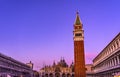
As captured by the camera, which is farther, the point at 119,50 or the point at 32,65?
the point at 32,65

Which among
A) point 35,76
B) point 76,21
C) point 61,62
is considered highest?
point 76,21

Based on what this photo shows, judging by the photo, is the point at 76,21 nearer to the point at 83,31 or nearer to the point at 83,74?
the point at 83,31

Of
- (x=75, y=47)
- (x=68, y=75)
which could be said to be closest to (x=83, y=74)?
(x=75, y=47)

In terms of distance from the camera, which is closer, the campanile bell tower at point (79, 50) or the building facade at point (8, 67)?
the building facade at point (8, 67)

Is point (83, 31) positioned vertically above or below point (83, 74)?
above

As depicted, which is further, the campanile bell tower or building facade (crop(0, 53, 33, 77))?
the campanile bell tower

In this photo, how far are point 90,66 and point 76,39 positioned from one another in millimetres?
47545

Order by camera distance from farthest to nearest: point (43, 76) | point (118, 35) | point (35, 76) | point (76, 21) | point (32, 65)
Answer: point (32, 65) < point (35, 76) < point (43, 76) < point (76, 21) < point (118, 35)

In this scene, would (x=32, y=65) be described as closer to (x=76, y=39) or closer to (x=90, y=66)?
(x=90, y=66)

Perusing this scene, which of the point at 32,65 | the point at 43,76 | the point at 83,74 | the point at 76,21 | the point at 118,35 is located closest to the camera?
the point at 118,35

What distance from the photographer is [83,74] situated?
6650 cm

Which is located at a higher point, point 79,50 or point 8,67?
point 79,50

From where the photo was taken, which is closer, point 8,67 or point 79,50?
point 8,67

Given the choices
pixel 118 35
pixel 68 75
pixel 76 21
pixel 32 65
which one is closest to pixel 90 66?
pixel 68 75
